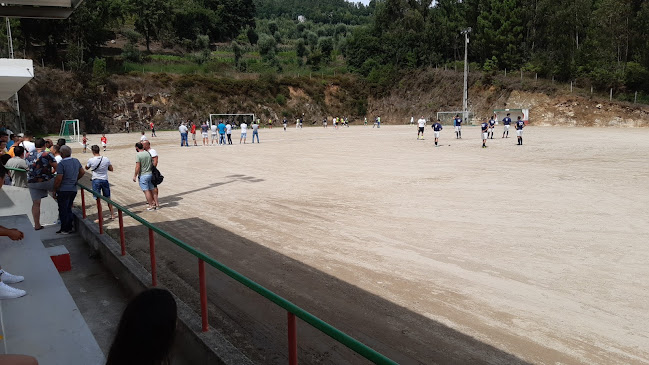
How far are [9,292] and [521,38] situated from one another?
75.9 m

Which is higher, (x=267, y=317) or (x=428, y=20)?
(x=428, y=20)

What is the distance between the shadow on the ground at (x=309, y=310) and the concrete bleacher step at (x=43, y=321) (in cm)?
131

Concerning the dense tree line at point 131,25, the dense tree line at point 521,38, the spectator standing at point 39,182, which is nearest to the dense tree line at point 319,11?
the dense tree line at point 131,25

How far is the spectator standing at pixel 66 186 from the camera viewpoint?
9.74 metres

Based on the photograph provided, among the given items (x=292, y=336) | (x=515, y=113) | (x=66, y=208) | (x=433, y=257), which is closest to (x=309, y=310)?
(x=292, y=336)

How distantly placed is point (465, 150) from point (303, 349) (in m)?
22.6

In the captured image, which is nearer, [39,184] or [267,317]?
[267,317]

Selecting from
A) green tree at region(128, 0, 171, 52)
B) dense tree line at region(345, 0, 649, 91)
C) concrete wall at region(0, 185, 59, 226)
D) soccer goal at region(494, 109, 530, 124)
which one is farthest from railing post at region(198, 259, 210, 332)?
green tree at region(128, 0, 171, 52)

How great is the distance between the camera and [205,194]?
14.0 meters

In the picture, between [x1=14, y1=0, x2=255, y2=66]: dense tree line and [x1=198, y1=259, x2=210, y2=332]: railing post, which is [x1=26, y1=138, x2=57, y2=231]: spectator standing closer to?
[x1=198, y1=259, x2=210, y2=332]: railing post

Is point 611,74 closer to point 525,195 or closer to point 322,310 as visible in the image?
point 525,195

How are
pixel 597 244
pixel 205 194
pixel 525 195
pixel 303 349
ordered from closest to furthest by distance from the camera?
pixel 303 349, pixel 597 244, pixel 525 195, pixel 205 194

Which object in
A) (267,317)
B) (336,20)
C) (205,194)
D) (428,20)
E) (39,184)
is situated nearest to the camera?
(267,317)

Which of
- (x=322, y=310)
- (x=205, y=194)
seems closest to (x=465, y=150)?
(x=205, y=194)
